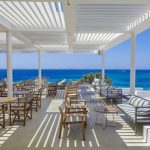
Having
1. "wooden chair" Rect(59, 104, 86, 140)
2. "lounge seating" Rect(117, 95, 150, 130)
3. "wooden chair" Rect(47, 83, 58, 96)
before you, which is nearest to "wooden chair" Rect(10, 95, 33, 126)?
"wooden chair" Rect(59, 104, 86, 140)

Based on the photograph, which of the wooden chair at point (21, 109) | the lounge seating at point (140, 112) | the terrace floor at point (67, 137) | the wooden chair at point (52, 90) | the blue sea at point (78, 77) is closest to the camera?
the terrace floor at point (67, 137)

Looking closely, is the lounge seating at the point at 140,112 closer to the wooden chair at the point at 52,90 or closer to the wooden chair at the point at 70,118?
the wooden chair at the point at 70,118

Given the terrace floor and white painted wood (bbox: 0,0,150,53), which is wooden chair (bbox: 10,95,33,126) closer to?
the terrace floor

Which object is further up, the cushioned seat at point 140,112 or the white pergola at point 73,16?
the white pergola at point 73,16

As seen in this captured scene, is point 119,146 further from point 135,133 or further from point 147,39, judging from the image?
point 147,39

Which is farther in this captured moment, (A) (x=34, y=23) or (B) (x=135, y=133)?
A: (A) (x=34, y=23)

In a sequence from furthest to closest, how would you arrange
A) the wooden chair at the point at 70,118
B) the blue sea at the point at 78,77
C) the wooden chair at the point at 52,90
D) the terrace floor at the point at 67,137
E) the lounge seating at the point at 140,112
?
1. the blue sea at the point at 78,77
2. the wooden chair at the point at 52,90
3. the lounge seating at the point at 140,112
4. the wooden chair at the point at 70,118
5. the terrace floor at the point at 67,137

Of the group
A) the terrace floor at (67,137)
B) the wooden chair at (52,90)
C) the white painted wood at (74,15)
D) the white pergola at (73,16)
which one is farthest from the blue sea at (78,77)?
the terrace floor at (67,137)

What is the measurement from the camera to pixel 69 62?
49.6 metres

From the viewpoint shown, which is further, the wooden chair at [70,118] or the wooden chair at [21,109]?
the wooden chair at [21,109]

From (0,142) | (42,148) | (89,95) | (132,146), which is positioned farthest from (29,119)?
(89,95)

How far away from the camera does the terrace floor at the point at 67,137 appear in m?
5.13

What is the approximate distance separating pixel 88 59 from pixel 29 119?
39.1m

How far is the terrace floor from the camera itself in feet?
16.8
